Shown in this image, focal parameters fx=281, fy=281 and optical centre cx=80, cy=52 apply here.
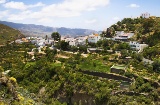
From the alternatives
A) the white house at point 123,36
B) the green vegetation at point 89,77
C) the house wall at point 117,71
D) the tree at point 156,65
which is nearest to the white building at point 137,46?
the green vegetation at point 89,77

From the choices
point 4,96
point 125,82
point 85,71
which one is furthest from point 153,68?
point 4,96

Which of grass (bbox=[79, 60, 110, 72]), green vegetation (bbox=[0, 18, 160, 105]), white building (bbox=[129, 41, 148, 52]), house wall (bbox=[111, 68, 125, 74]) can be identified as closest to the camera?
green vegetation (bbox=[0, 18, 160, 105])

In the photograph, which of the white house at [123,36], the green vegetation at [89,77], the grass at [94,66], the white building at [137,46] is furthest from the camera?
the white house at [123,36]

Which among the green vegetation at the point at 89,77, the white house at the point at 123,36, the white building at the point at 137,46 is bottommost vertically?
the green vegetation at the point at 89,77

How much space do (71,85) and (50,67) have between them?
15.5 feet

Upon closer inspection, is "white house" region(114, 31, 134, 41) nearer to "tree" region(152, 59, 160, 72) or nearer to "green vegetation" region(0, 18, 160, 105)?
"green vegetation" region(0, 18, 160, 105)

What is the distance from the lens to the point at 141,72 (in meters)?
34.3

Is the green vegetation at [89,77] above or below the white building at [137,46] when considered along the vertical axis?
below

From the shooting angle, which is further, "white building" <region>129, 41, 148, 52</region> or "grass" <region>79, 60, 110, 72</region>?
"white building" <region>129, 41, 148, 52</region>

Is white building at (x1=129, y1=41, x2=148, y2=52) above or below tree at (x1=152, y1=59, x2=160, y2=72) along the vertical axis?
above

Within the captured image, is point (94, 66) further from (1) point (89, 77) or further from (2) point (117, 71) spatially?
(2) point (117, 71)

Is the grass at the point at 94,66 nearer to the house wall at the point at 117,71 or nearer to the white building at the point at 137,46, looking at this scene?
the house wall at the point at 117,71

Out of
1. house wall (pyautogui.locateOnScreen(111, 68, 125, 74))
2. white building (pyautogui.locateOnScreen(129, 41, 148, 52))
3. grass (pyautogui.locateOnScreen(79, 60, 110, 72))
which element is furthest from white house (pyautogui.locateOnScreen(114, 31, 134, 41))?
house wall (pyautogui.locateOnScreen(111, 68, 125, 74))

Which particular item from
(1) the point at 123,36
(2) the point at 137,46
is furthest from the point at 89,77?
(1) the point at 123,36
